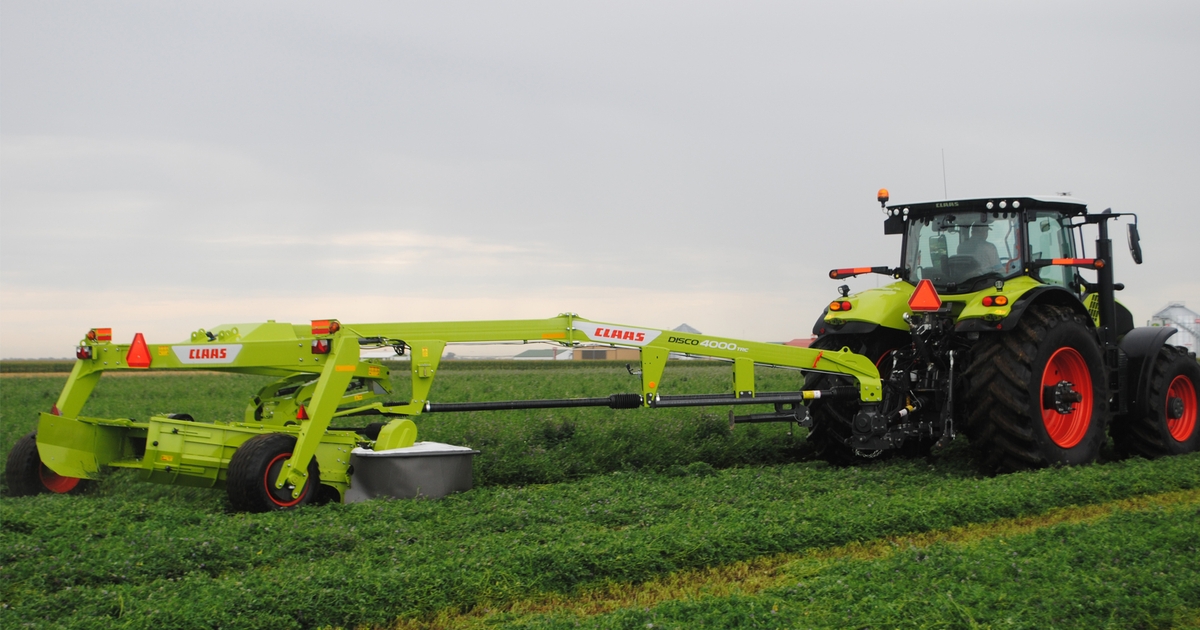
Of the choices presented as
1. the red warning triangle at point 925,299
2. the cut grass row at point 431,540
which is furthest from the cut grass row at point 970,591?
the red warning triangle at point 925,299

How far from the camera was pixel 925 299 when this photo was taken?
817 centimetres

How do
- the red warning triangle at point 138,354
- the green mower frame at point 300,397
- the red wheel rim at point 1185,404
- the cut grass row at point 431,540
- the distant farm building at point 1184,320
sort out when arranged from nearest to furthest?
1. the cut grass row at point 431,540
2. the green mower frame at point 300,397
3. the red warning triangle at point 138,354
4. the red wheel rim at point 1185,404
5. the distant farm building at point 1184,320

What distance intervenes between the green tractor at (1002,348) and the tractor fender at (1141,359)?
0.01 m

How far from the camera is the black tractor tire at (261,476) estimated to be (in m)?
6.26

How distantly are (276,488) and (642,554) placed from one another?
2.74 m

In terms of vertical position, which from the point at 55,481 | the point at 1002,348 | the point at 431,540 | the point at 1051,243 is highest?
the point at 1051,243

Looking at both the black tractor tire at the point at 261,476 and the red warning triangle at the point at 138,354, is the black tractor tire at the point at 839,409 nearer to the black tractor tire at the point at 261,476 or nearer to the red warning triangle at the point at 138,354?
the black tractor tire at the point at 261,476

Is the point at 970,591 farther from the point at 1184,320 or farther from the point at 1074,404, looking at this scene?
the point at 1184,320

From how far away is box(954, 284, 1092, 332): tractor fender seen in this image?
782 cm

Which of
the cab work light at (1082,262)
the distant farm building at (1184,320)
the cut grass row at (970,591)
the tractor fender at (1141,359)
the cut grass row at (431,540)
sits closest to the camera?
Answer: the cut grass row at (970,591)

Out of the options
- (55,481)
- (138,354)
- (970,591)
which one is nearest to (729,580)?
(970,591)

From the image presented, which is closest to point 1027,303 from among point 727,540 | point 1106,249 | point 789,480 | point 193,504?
point 1106,249

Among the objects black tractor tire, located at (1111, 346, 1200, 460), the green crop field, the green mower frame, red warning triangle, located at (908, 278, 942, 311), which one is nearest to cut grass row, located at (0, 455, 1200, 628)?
the green crop field

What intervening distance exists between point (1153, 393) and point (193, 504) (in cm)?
871
